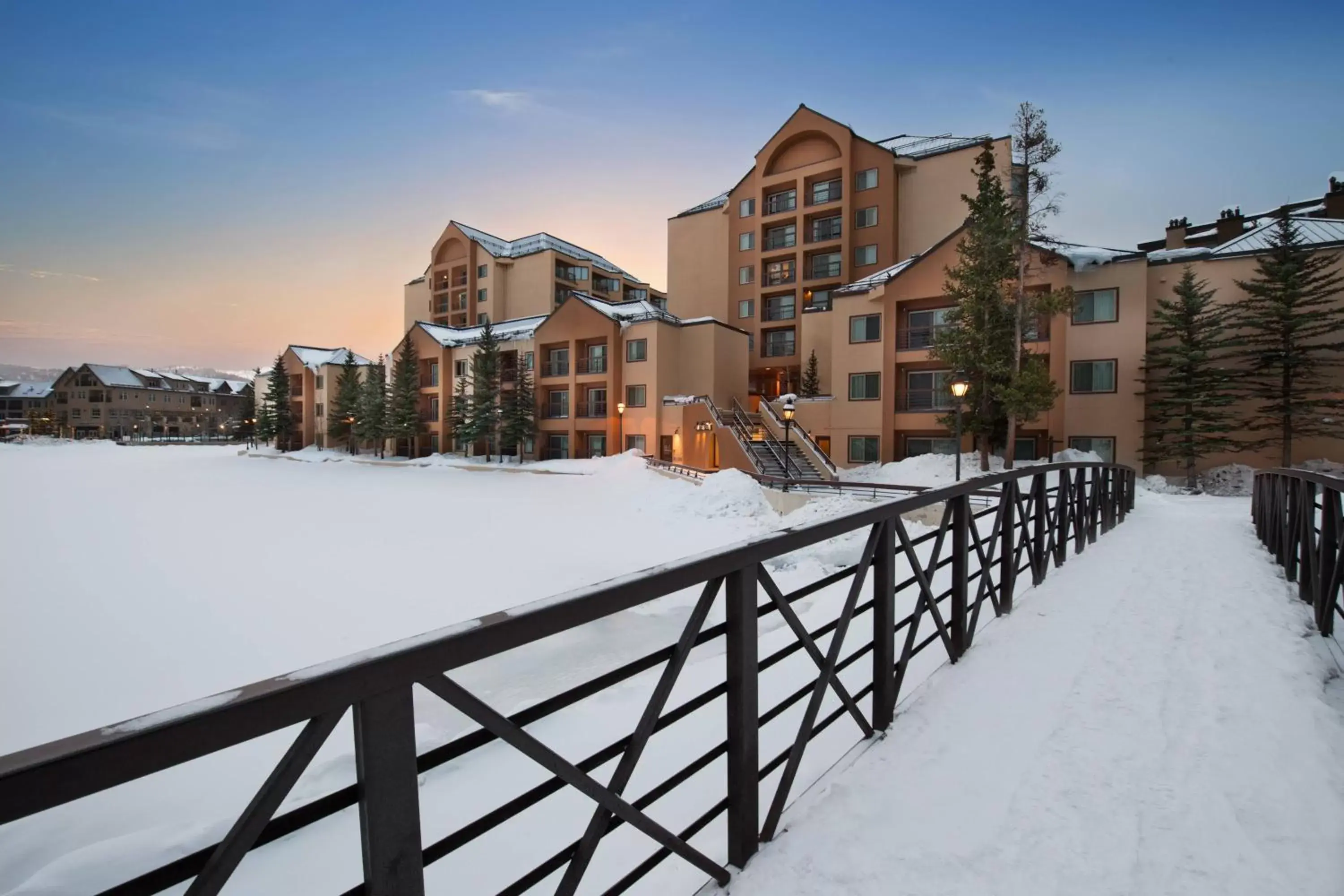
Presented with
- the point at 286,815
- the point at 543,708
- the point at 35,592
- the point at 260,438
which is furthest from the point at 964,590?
the point at 260,438

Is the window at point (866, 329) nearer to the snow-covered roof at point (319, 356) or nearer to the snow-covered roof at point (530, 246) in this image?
the snow-covered roof at point (530, 246)

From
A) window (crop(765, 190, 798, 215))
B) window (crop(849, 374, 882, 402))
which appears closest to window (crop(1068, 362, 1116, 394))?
window (crop(849, 374, 882, 402))

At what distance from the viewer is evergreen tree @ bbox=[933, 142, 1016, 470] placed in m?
23.2

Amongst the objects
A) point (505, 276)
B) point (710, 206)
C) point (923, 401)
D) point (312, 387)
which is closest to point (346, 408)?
point (312, 387)

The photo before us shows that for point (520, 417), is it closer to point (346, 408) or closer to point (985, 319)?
point (346, 408)

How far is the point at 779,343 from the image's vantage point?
3900cm

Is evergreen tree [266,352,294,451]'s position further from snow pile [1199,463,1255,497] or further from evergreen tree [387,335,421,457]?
snow pile [1199,463,1255,497]

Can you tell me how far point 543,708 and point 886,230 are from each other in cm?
3939

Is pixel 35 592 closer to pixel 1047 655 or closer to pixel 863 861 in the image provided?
pixel 863 861

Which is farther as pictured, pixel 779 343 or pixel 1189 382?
pixel 779 343

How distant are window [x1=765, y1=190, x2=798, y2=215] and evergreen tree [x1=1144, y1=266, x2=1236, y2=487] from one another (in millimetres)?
21883

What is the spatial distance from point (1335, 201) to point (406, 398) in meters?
55.7

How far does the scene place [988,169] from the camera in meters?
24.9

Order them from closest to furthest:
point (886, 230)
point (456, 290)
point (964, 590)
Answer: point (964, 590), point (886, 230), point (456, 290)
